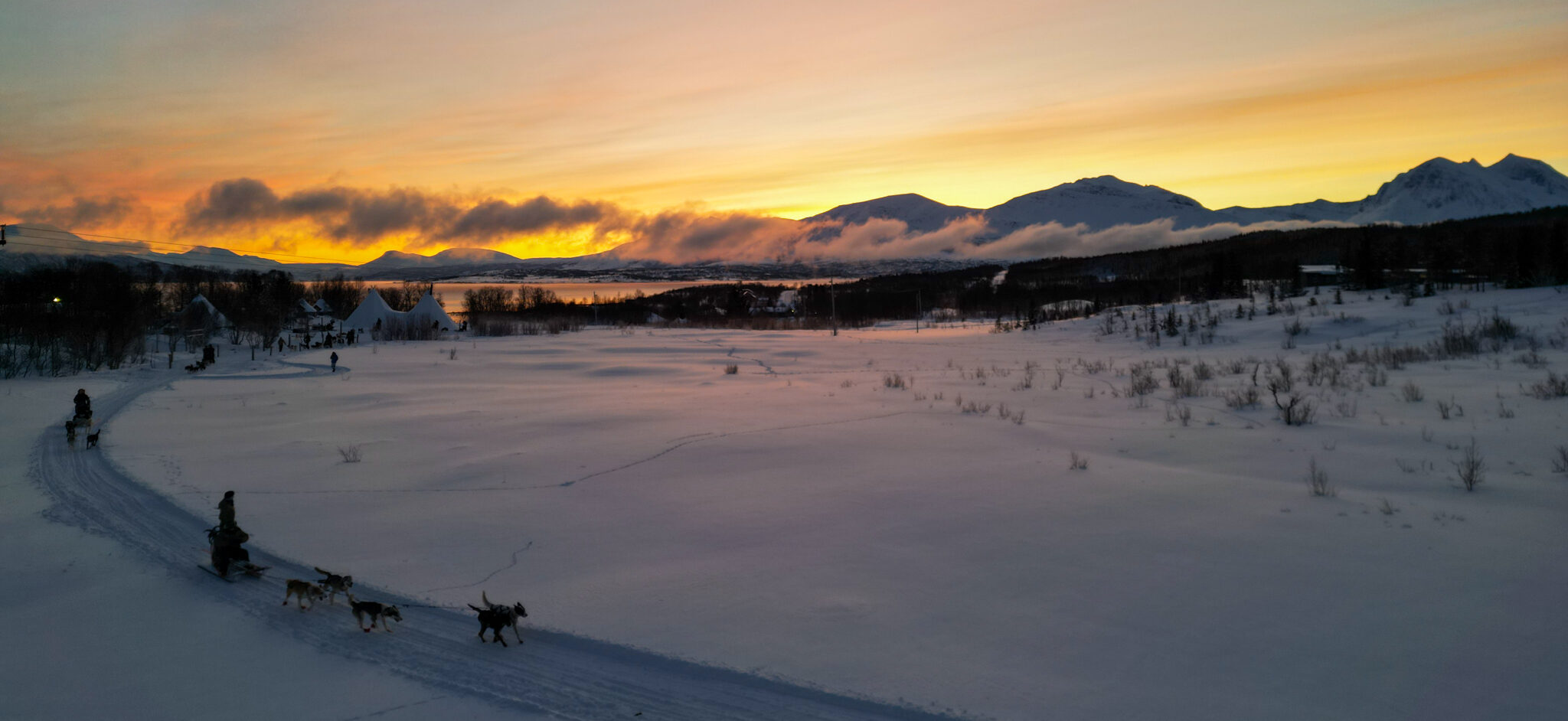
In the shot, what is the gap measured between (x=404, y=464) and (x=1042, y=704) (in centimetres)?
935

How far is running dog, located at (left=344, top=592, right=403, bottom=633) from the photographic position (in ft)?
16.7

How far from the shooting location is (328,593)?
5652mm

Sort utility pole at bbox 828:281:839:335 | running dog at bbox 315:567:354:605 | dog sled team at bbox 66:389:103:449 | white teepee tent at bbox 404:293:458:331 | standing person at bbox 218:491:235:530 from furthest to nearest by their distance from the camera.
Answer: white teepee tent at bbox 404:293:458:331
utility pole at bbox 828:281:839:335
dog sled team at bbox 66:389:103:449
standing person at bbox 218:491:235:530
running dog at bbox 315:567:354:605

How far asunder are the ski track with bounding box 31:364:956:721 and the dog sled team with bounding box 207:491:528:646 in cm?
9

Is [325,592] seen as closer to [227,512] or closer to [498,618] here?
[227,512]

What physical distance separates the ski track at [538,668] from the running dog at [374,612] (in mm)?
61

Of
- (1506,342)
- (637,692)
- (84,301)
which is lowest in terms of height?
(637,692)

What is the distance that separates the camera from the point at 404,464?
33.8 ft

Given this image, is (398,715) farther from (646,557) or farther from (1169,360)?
(1169,360)

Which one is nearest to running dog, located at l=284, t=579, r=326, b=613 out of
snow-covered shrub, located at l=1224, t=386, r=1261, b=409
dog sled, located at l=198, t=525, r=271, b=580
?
dog sled, located at l=198, t=525, r=271, b=580

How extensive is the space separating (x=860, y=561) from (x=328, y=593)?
4.30 meters

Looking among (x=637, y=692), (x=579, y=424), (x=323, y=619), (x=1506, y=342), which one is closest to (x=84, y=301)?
(x=579, y=424)

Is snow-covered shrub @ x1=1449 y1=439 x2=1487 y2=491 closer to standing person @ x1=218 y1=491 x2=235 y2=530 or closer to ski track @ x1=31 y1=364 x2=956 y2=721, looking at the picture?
ski track @ x1=31 y1=364 x2=956 y2=721

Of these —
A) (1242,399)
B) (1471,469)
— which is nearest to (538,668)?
(1471,469)
